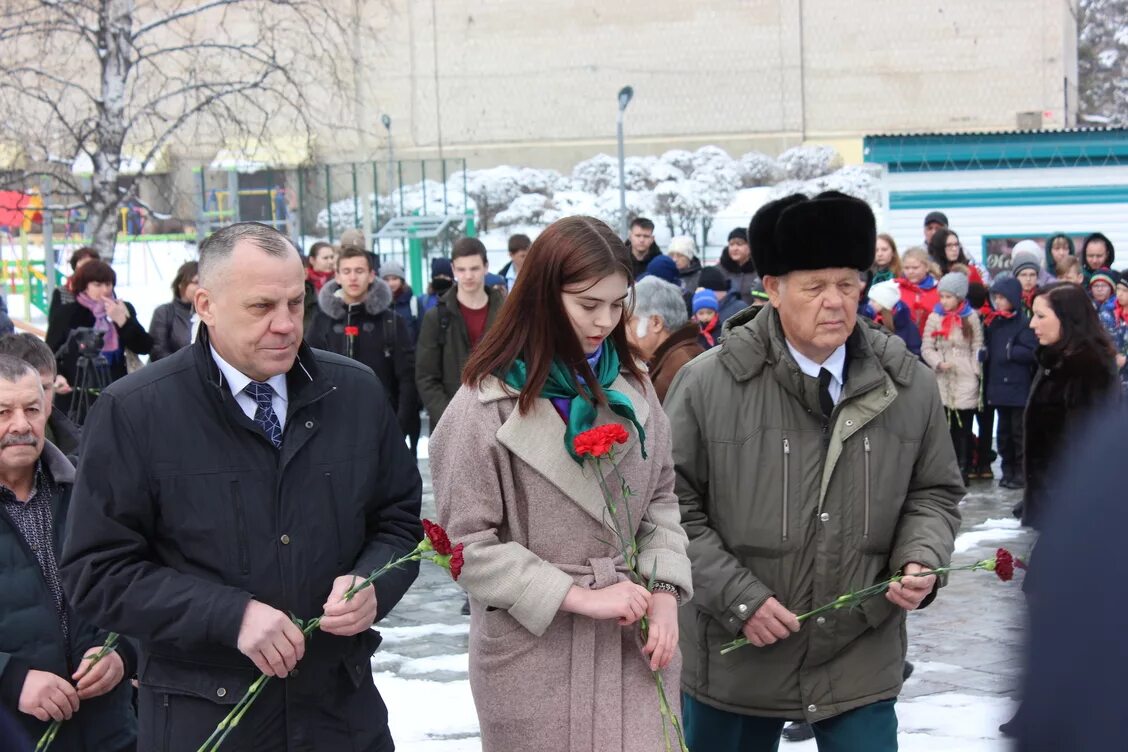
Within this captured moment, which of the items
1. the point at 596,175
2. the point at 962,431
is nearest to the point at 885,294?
the point at 962,431

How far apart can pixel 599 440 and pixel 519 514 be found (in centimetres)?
36

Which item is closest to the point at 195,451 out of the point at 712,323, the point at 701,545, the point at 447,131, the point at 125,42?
the point at 701,545

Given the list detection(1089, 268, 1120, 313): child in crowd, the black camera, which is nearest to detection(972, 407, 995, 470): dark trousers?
detection(1089, 268, 1120, 313): child in crowd

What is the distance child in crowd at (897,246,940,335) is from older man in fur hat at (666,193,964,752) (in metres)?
8.86

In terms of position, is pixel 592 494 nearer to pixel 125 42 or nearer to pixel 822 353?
pixel 822 353

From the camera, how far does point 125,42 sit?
52.8 ft

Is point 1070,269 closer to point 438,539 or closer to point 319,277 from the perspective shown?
point 319,277

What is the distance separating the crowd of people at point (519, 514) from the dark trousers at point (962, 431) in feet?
28.3

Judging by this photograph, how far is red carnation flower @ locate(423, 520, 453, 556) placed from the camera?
3301 mm

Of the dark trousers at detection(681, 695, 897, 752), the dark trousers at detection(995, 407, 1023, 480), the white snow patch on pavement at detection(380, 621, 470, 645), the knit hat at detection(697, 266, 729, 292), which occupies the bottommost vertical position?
the white snow patch on pavement at detection(380, 621, 470, 645)

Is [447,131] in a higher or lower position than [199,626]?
higher

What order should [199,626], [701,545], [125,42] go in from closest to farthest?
[199,626] < [701,545] < [125,42]

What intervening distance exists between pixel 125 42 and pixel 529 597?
560 inches

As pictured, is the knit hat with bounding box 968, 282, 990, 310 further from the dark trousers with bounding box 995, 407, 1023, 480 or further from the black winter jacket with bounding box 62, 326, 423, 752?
the black winter jacket with bounding box 62, 326, 423, 752
